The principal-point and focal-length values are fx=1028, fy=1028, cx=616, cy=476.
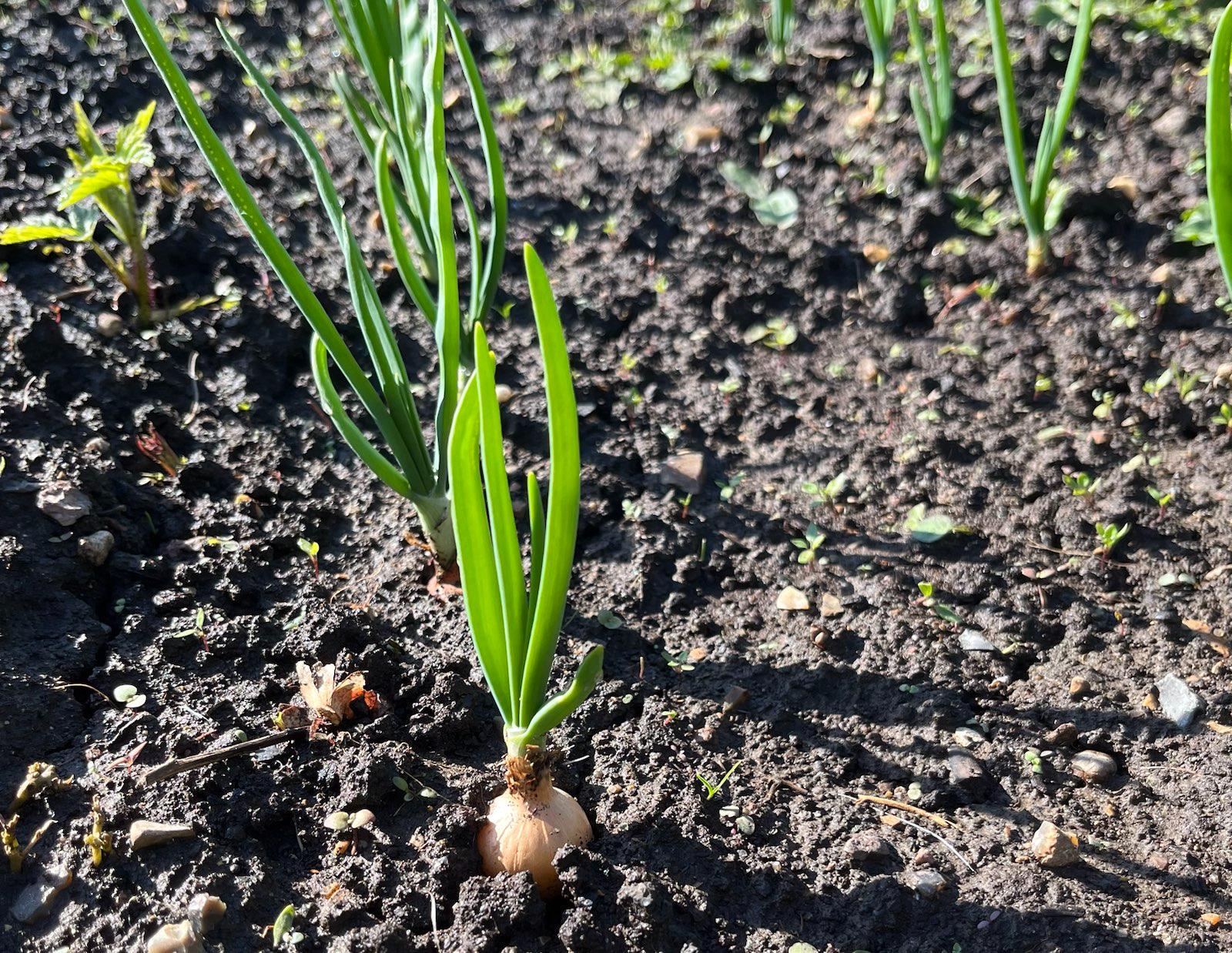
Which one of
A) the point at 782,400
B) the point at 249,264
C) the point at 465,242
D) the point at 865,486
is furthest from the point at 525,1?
the point at 865,486

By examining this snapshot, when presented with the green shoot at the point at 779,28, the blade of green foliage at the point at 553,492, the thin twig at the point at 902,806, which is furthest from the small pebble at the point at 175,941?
the green shoot at the point at 779,28

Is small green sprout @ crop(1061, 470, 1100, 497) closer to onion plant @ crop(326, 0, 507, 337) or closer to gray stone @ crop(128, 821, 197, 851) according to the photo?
onion plant @ crop(326, 0, 507, 337)

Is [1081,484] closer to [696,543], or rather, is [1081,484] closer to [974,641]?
[974,641]

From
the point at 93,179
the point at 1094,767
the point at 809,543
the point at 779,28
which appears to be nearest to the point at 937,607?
the point at 809,543

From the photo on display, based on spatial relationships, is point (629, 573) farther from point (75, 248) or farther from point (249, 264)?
point (75, 248)

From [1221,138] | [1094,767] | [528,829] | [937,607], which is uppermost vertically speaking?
[1221,138]

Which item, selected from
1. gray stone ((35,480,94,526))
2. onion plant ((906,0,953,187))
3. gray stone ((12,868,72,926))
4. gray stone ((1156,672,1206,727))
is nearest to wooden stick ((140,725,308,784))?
gray stone ((12,868,72,926))
